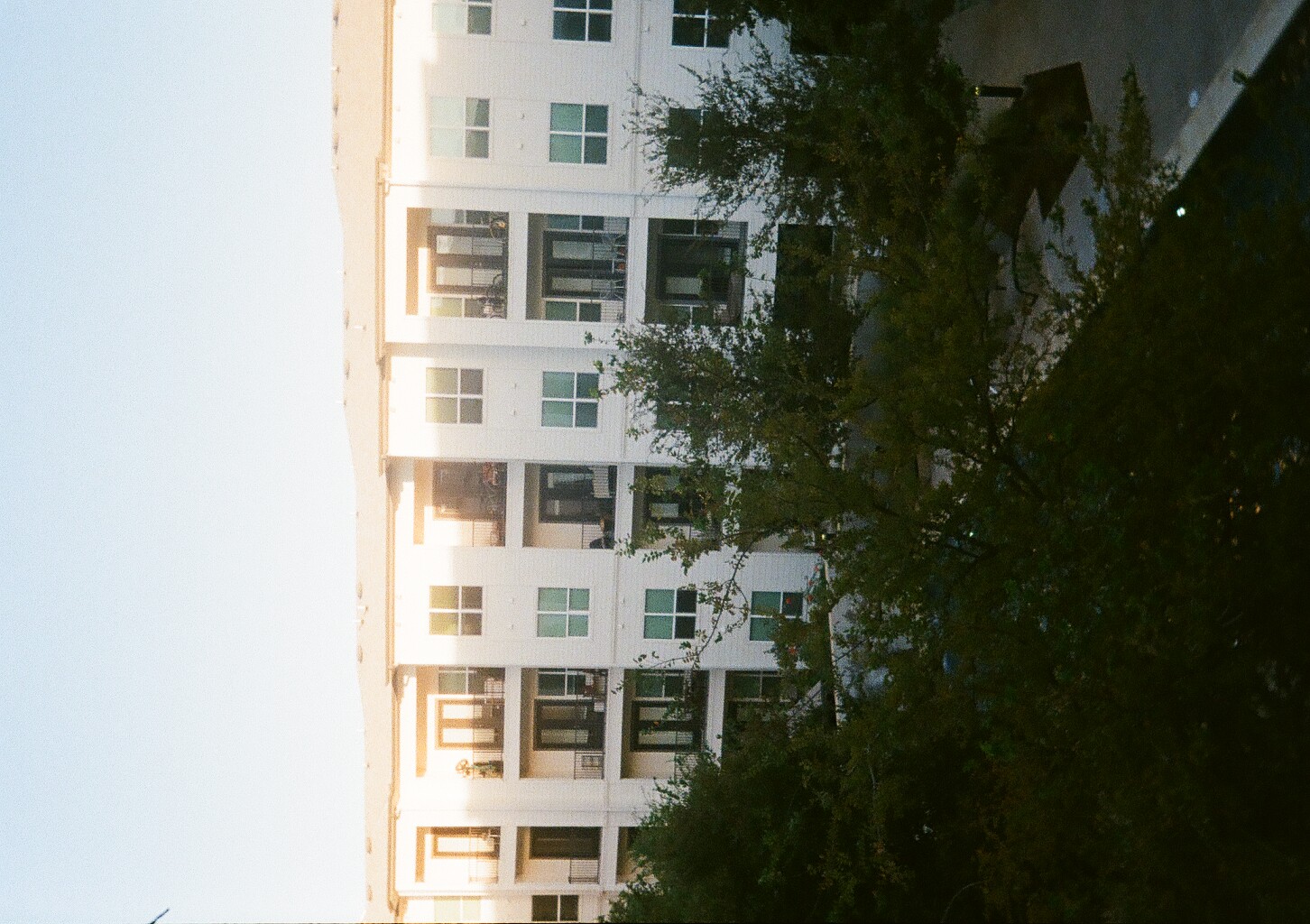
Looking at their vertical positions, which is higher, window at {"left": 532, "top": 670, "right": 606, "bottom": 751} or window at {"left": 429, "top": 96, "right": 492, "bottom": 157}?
window at {"left": 429, "top": 96, "right": 492, "bottom": 157}

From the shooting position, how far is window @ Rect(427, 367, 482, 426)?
89.1 feet

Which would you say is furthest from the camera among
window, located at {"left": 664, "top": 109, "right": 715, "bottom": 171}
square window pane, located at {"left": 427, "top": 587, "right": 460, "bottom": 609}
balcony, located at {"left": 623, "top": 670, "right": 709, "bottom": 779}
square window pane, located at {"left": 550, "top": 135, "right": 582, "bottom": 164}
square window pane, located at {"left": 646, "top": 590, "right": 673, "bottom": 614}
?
balcony, located at {"left": 623, "top": 670, "right": 709, "bottom": 779}

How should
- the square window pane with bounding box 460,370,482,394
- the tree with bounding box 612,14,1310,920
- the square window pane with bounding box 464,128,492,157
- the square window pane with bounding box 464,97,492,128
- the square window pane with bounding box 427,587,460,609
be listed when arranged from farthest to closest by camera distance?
the square window pane with bounding box 427,587,460,609 < the square window pane with bounding box 460,370,482,394 < the square window pane with bounding box 464,128,492,157 < the square window pane with bounding box 464,97,492,128 < the tree with bounding box 612,14,1310,920

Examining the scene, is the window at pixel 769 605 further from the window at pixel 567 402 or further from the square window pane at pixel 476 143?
the square window pane at pixel 476 143

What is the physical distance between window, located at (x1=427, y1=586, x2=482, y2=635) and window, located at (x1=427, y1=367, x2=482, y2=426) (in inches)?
185

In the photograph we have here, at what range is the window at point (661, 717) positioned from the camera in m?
29.3

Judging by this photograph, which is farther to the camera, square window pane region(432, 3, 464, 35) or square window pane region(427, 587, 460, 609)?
square window pane region(427, 587, 460, 609)

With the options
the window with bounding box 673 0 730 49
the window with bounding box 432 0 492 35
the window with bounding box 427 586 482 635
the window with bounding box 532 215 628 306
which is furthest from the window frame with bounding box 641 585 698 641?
the window with bounding box 432 0 492 35

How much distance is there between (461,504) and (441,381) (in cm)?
359

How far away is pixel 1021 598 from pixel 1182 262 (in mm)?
4147

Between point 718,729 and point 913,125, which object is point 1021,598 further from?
point 718,729

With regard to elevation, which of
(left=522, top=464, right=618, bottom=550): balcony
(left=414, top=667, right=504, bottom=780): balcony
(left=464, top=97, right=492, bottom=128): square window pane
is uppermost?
(left=464, top=97, right=492, bottom=128): square window pane

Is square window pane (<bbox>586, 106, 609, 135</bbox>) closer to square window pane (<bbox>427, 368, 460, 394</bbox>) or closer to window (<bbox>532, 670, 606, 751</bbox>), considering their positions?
square window pane (<bbox>427, 368, 460, 394</bbox>)

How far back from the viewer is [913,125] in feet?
52.0
